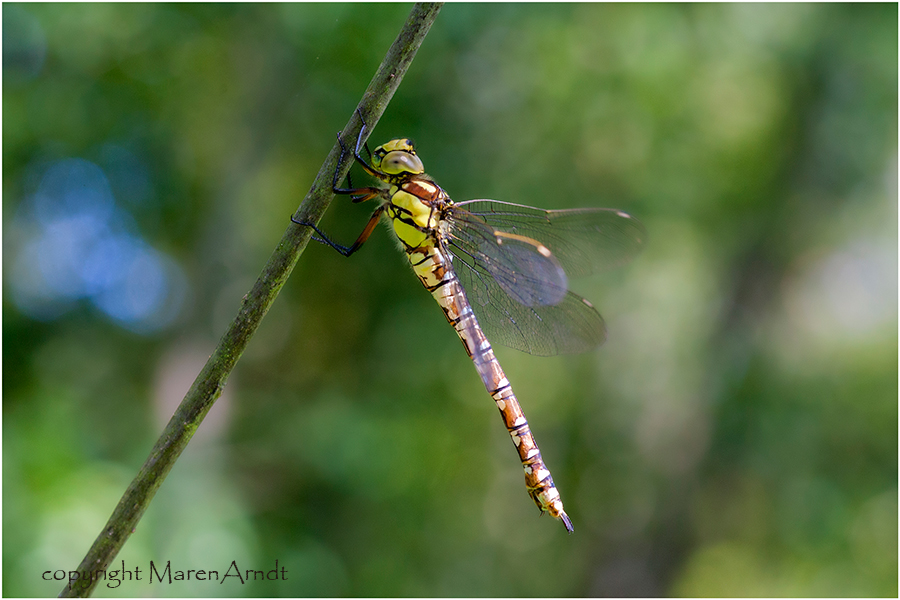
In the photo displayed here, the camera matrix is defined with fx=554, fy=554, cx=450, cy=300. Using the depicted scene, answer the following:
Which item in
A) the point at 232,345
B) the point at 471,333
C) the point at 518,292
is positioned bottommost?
the point at 232,345

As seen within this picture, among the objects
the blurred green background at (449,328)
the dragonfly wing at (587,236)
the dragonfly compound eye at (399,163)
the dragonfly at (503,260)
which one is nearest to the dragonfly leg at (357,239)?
the dragonfly at (503,260)

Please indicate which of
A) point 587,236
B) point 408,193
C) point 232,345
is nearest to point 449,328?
point 587,236

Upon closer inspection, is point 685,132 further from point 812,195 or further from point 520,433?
point 520,433

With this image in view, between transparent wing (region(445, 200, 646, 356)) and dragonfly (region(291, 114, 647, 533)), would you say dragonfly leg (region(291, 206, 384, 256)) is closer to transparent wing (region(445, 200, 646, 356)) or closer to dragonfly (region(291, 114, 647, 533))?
dragonfly (region(291, 114, 647, 533))

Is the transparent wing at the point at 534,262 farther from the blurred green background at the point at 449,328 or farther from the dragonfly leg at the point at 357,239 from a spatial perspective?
the blurred green background at the point at 449,328

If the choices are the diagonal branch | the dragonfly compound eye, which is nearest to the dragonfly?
the dragonfly compound eye

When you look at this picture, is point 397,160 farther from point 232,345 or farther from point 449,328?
point 449,328
